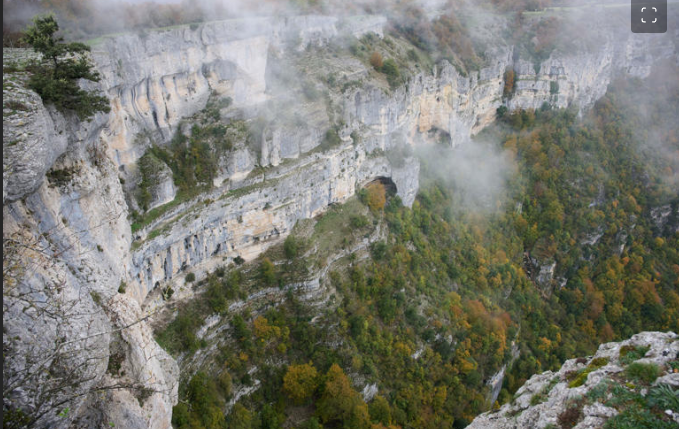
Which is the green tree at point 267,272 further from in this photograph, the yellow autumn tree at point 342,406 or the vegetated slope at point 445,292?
the yellow autumn tree at point 342,406

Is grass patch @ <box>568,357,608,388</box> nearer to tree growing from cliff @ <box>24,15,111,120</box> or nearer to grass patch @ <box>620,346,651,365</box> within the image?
grass patch @ <box>620,346,651,365</box>

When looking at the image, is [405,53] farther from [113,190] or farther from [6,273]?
[6,273]

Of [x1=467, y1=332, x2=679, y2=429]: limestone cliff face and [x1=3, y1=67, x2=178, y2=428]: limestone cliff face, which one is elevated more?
[x1=3, y1=67, x2=178, y2=428]: limestone cliff face

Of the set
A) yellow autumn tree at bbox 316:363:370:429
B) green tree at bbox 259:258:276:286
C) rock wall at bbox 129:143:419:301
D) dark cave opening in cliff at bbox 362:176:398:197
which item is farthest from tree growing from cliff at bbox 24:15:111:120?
dark cave opening in cliff at bbox 362:176:398:197

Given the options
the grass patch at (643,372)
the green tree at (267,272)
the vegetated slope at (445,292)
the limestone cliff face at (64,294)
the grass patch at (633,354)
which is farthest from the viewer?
the green tree at (267,272)

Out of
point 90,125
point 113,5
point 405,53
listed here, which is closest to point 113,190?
point 90,125

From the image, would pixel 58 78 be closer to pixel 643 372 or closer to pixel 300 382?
pixel 643 372

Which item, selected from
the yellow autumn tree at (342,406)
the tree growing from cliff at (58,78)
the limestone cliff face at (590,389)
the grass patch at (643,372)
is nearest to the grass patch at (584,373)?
the limestone cliff face at (590,389)
